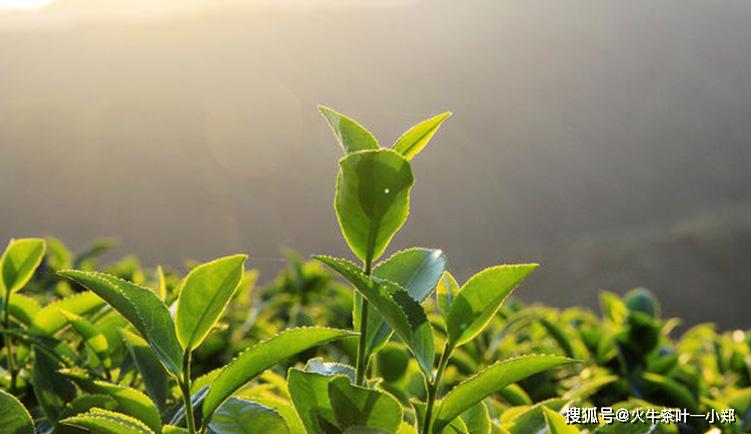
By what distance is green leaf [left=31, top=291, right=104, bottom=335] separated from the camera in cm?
97

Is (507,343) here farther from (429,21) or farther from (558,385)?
(429,21)

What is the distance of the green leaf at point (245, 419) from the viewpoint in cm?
68

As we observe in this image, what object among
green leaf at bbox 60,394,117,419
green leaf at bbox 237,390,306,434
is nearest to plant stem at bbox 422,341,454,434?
green leaf at bbox 237,390,306,434

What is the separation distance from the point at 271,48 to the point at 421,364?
1727 cm

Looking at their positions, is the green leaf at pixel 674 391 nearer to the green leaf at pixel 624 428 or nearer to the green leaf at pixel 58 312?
the green leaf at pixel 624 428

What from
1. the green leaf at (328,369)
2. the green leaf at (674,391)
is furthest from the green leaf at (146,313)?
the green leaf at (674,391)

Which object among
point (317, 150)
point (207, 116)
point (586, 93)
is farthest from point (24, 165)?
point (586, 93)

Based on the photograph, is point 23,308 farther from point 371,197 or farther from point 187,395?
point 371,197

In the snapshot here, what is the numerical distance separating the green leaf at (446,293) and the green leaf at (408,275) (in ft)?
0.05

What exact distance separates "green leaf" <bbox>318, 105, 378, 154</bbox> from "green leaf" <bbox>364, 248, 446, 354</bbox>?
124mm

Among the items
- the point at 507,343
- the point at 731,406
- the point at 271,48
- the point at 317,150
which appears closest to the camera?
the point at 731,406

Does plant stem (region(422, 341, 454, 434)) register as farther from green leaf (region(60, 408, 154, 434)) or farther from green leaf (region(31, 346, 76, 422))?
green leaf (region(31, 346, 76, 422))

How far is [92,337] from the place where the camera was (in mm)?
929

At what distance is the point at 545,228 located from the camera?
14625 mm
